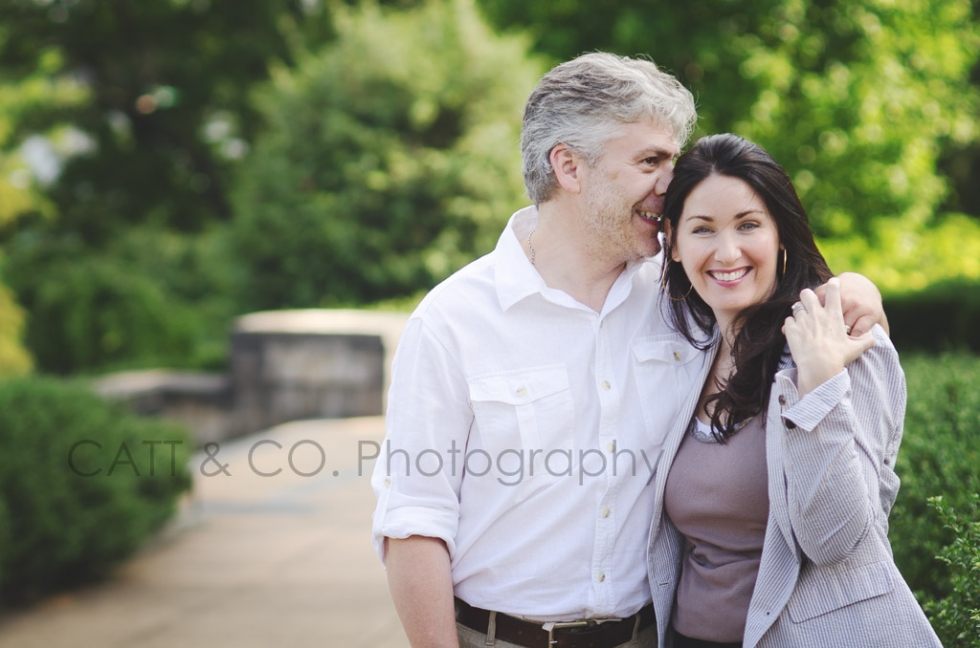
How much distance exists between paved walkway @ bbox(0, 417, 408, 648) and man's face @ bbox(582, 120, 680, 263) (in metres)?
2.54

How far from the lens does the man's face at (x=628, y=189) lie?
2160 millimetres

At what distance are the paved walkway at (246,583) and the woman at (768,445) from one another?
95.4 inches

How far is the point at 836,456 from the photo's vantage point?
1706 millimetres

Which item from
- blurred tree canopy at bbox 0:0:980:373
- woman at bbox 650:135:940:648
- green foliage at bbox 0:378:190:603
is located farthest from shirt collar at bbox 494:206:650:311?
blurred tree canopy at bbox 0:0:980:373

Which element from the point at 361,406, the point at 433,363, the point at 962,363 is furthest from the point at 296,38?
the point at 433,363

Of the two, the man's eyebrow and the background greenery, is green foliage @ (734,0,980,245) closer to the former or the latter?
the background greenery

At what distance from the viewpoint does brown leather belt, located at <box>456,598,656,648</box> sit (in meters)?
2.11

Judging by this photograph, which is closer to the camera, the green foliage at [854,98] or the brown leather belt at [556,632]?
the brown leather belt at [556,632]

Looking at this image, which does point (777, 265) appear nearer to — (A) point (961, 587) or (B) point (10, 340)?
(A) point (961, 587)

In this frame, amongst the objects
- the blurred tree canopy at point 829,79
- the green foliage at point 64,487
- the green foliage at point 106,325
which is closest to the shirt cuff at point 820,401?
the green foliage at point 64,487

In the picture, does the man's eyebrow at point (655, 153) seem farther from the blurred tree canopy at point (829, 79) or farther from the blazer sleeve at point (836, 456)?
the blurred tree canopy at point (829, 79)

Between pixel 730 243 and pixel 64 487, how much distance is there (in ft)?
12.4

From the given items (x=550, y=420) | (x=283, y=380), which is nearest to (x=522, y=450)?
(x=550, y=420)

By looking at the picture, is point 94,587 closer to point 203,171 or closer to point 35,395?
point 35,395
